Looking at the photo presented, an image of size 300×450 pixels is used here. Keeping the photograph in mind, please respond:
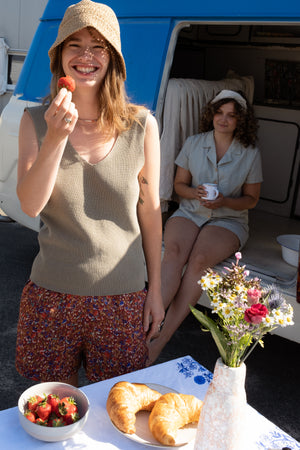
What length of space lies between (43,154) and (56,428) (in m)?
0.81

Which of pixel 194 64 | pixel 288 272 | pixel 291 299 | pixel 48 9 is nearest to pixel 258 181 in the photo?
pixel 288 272

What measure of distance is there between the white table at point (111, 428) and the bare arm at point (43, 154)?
658 mm

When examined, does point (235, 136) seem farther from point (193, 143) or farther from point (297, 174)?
point (297, 174)

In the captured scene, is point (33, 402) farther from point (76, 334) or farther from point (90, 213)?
point (90, 213)

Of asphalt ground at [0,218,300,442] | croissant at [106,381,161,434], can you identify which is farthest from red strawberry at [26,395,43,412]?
asphalt ground at [0,218,300,442]

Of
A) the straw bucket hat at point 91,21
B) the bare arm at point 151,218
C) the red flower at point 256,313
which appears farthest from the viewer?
the bare arm at point 151,218

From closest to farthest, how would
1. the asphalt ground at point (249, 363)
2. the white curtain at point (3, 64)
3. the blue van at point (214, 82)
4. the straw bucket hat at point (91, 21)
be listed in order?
the straw bucket hat at point (91, 21), the asphalt ground at point (249, 363), the blue van at point (214, 82), the white curtain at point (3, 64)

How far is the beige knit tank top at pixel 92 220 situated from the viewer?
1.81 m

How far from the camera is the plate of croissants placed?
1.64 m

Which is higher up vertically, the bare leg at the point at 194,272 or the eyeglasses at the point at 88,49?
the eyeglasses at the point at 88,49

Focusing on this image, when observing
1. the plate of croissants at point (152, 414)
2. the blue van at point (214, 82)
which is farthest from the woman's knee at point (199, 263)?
the plate of croissants at point (152, 414)

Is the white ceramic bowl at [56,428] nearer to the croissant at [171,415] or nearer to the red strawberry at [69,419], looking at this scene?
the red strawberry at [69,419]

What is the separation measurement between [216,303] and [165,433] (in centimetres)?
46

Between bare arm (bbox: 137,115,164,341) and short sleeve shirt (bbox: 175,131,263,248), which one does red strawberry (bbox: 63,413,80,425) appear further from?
short sleeve shirt (bbox: 175,131,263,248)
